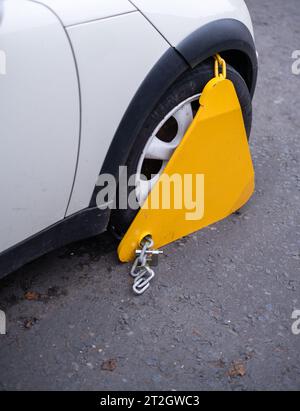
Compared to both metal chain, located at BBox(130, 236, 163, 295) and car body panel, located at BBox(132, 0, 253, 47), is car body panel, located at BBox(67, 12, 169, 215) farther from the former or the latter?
metal chain, located at BBox(130, 236, 163, 295)

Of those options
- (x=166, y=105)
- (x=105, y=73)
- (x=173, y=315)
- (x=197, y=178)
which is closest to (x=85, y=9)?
(x=105, y=73)

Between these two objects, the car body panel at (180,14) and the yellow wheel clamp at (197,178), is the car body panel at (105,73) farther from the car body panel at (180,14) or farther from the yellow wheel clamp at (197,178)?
the yellow wheel clamp at (197,178)

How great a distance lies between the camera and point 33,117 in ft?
5.51

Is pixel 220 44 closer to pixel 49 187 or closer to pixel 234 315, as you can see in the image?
pixel 49 187

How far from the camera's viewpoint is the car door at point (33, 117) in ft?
5.26

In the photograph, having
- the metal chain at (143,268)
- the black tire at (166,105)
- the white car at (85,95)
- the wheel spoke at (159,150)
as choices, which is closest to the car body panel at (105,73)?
the white car at (85,95)

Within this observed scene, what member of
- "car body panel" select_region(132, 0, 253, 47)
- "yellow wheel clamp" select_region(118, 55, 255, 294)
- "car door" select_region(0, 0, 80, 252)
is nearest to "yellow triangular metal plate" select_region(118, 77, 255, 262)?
"yellow wheel clamp" select_region(118, 55, 255, 294)

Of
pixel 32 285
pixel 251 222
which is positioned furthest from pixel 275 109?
pixel 32 285

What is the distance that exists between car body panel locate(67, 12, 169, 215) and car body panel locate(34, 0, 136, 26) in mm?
22

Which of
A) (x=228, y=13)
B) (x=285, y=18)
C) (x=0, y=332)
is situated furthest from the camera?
(x=285, y=18)

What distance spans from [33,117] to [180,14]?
767 millimetres

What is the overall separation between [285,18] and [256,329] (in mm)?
3601

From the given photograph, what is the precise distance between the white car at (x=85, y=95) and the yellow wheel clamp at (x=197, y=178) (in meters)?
0.06

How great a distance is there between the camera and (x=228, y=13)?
2.28 metres
